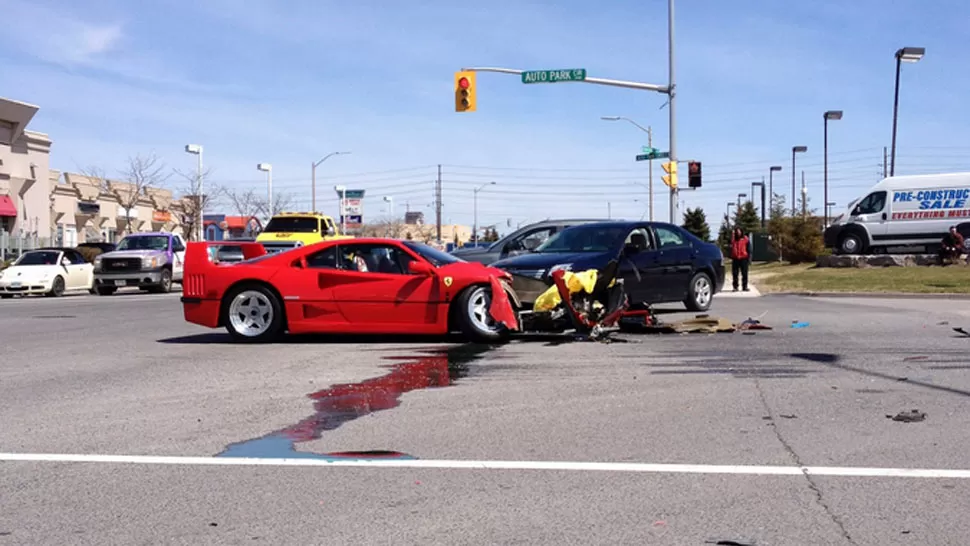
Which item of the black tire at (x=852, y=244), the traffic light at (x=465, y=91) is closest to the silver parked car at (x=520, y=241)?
the traffic light at (x=465, y=91)

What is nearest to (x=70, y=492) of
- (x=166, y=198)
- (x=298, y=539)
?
(x=298, y=539)

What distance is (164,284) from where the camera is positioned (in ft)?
94.5

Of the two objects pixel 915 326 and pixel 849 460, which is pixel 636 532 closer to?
pixel 849 460

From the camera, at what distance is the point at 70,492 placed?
5215 millimetres

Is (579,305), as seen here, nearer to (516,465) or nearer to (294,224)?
(516,465)

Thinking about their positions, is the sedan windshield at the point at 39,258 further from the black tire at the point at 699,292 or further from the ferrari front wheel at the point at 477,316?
the ferrari front wheel at the point at 477,316

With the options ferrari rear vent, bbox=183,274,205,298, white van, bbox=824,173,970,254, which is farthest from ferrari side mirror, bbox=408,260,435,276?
white van, bbox=824,173,970,254

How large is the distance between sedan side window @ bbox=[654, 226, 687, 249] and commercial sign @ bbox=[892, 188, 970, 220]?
1620cm

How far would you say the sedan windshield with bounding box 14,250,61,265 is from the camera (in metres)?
29.0

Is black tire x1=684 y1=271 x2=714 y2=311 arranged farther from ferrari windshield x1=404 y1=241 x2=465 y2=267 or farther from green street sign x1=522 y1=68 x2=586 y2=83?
green street sign x1=522 y1=68 x2=586 y2=83

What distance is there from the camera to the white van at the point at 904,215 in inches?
1126

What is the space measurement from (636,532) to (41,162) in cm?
5276

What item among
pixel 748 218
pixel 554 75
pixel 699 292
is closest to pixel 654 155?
pixel 554 75

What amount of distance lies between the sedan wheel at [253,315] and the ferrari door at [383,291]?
2.64 ft
